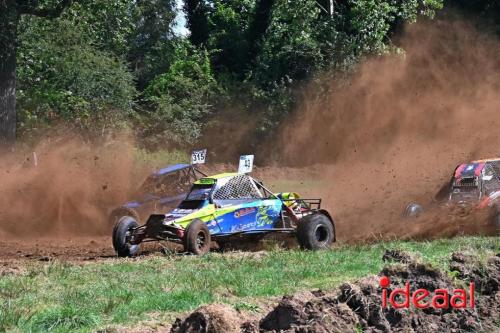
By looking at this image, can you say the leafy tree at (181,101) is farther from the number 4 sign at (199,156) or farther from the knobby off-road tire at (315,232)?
the knobby off-road tire at (315,232)

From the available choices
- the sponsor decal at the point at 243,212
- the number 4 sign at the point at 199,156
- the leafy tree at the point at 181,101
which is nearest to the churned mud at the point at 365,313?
the sponsor decal at the point at 243,212

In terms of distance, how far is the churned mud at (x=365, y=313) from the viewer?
615 cm

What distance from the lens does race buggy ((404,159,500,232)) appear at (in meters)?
16.4

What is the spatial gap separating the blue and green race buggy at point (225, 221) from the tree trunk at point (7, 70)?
10243 millimetres

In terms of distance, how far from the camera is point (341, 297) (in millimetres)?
6738

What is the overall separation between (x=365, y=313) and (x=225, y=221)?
8139 millimetres

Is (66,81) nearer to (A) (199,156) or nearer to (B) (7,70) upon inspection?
(B) (7,70)

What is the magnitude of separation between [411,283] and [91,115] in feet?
87.0

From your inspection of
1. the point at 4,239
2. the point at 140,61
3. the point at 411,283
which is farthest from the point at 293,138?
the point at 411,283

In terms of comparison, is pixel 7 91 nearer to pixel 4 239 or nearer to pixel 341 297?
Answer: pixel 4 239

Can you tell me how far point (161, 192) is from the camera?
66.4 feet

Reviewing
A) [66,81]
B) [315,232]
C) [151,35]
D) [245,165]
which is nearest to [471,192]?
[315,232]

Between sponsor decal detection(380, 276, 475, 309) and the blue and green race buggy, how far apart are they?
6.76m

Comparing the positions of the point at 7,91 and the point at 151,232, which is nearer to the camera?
the point at 151,232
